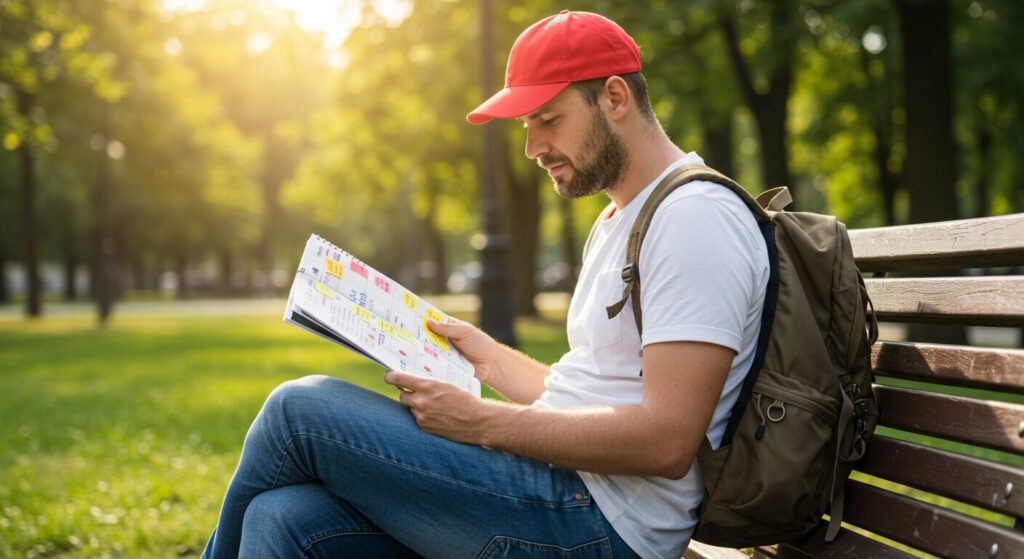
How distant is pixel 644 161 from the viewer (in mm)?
2479

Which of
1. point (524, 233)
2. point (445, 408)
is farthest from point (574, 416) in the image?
point (524, 233)

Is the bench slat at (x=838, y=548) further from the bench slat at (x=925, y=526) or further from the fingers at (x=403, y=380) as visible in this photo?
the fingers at (x=403, y=380)

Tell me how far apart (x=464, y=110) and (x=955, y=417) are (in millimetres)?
16366

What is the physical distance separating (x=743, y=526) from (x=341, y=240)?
4602cm

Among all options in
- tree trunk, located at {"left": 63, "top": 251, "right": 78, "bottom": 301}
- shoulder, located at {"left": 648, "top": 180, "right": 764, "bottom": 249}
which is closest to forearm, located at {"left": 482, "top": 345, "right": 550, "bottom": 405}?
shoulder, located at {"left": 648, "top": 180, "right": 764, "bottom": 249}

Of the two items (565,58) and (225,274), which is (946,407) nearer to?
(565,58)

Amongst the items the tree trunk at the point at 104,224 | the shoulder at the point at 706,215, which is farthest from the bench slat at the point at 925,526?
the tree trunk at the point at 104,224

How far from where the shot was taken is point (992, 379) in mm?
2041

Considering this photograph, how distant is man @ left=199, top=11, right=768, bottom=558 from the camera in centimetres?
213

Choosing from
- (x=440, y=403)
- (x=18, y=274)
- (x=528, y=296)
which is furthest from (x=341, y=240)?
(x=440, y=403)

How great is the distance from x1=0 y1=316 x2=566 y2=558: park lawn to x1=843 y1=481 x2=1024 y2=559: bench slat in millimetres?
3138

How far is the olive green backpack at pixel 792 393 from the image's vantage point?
219 centimetres

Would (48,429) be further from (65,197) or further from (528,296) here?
(65,197)

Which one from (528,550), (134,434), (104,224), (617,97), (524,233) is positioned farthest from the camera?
(104,224)
